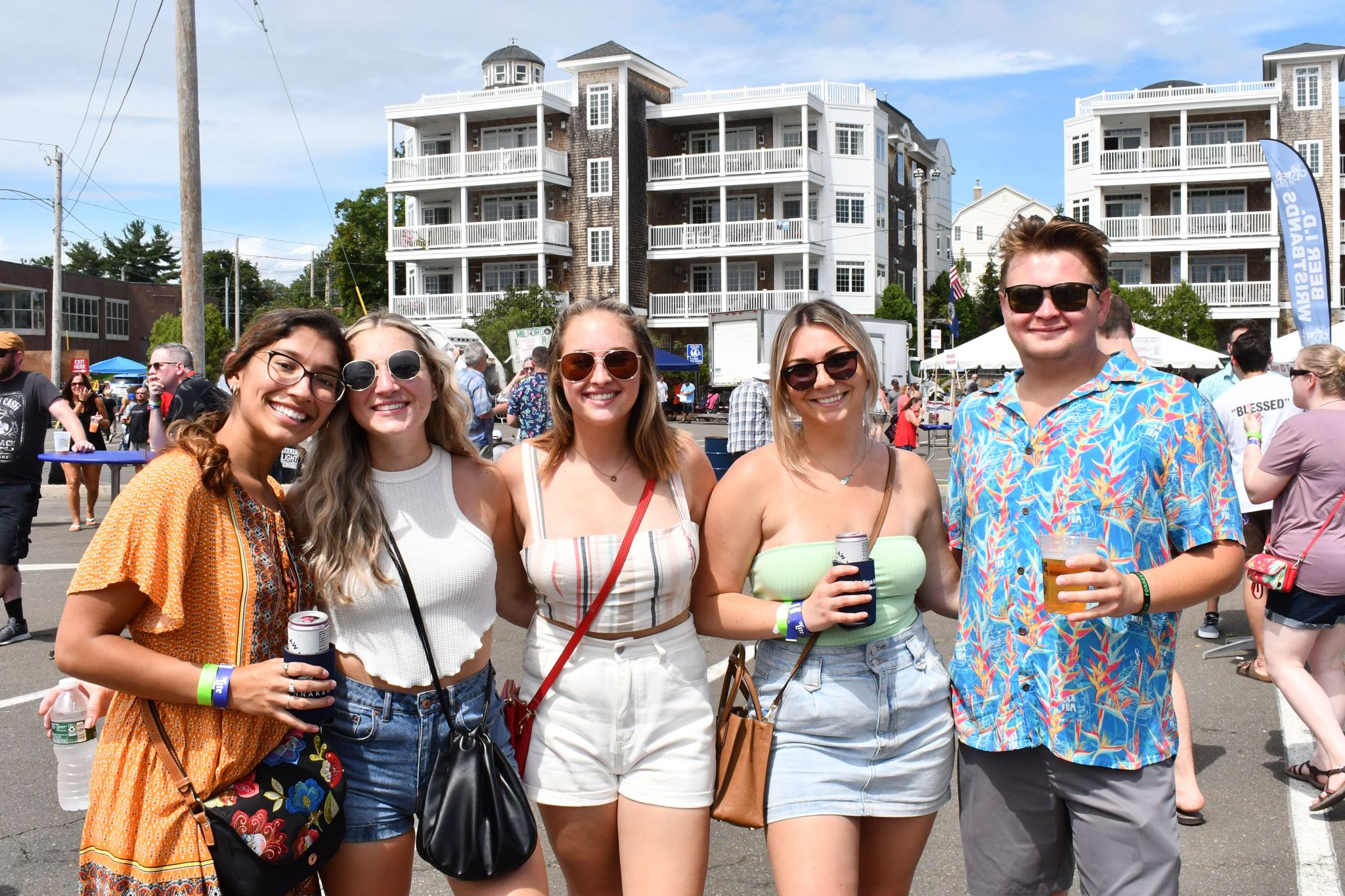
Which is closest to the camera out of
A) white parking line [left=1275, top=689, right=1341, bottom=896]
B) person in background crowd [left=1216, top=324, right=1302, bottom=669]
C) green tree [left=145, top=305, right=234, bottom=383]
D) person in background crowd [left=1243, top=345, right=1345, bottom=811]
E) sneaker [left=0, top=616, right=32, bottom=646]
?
white parking line [left=1275, top=689, right=1341, bottom=896]

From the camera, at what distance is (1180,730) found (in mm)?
4500

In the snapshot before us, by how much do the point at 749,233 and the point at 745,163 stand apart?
303 centimetres

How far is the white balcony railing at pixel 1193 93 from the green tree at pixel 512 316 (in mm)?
26001

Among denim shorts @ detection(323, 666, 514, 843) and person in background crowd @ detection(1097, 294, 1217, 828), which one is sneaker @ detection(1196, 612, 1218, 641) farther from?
denim shorts @ detection(323, 666, 514, 843)

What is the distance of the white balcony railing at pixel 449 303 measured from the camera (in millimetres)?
46250

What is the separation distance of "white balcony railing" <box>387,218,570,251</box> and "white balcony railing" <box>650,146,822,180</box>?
5.60 m

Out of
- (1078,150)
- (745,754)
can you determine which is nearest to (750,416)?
(745,754)

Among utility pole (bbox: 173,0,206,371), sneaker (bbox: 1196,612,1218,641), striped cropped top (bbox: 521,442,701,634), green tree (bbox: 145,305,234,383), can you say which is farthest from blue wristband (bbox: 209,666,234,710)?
green tree (bbox: 145,305,234,383)

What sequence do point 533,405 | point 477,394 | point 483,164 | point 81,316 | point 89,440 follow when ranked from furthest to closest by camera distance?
point 81,316
point 483,164
point 89,440
point 477,394
point 533,405

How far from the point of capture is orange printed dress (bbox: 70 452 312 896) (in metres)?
2.34

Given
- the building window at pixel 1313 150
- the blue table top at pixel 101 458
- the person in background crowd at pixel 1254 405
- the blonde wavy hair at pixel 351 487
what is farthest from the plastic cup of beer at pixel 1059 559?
the building window at pixel 1313 150

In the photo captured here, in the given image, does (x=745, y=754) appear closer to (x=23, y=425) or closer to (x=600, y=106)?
(x=23, y=425)

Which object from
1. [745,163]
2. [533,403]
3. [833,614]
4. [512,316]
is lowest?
[833,614]

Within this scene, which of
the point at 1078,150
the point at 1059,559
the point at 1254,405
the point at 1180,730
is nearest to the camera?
the point at 1059,559
